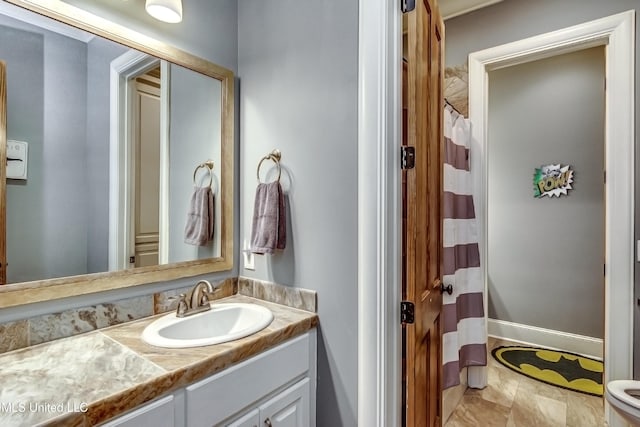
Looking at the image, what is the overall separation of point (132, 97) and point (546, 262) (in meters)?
3.63

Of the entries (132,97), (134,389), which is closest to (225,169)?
(132,97)

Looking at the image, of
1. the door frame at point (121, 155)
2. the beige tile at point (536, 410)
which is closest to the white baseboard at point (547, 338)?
the beige tile at point (536, 410)

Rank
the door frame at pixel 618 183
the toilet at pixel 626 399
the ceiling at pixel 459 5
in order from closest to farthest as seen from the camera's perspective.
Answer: the toilet at pixel 626 399
the door frame at pixel 618 183
the ceiling at pixel 459 5

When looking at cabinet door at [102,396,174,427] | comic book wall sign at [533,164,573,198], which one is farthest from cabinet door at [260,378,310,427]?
comic book wall sign at [533,164,573,198]

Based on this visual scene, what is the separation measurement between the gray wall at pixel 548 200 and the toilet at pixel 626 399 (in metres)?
1.60

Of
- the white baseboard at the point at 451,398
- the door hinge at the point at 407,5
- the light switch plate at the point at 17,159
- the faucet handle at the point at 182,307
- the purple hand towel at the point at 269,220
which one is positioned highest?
the door hinge at the point at 407,5

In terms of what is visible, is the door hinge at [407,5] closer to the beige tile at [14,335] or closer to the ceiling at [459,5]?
the ceiling at [459,5]

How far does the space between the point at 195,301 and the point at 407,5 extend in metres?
1.47

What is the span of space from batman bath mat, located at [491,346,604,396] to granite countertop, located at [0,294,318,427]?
7.97ft

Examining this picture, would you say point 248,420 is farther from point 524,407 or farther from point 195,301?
point 524,407

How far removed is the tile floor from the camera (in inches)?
78.2

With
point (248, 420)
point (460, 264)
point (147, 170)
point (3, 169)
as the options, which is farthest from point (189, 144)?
point (460, 264)

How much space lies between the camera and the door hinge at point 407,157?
3.89ft

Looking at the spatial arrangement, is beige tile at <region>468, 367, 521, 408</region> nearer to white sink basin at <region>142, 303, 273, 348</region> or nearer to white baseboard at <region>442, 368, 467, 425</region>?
white baseboard at <region>442, 368, 467, 425</region>
